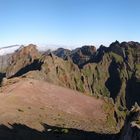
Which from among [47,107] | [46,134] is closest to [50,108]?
[47,107]

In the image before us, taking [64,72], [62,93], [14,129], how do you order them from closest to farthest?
[14,129] → [62,93] → [64,72]

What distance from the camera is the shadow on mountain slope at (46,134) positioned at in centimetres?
3668

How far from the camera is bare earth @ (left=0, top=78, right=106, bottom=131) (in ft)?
152

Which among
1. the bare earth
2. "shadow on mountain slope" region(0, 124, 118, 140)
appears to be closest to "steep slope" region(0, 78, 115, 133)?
the bare earth

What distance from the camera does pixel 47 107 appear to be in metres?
56.1

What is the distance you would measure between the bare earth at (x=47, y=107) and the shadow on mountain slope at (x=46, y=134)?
62.3 inches

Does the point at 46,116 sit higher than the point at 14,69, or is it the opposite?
the point at 46,116

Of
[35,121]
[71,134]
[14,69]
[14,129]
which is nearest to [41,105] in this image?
[35,121]

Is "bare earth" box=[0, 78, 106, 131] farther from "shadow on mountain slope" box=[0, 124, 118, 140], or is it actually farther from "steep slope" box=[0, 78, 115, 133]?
"shadow on mountain slope" box=[0, 124, 118, 140]

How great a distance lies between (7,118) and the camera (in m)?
42.8

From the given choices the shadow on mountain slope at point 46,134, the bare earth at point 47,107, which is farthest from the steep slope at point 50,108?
the shadow on mountain slope at point 46,134

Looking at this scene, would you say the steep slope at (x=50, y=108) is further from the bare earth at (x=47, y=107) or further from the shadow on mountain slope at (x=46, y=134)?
the shadow on mountain slope at (x=46, y=134)

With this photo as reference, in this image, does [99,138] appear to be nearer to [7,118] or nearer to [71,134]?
[71,134]

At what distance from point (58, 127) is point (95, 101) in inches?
1079
